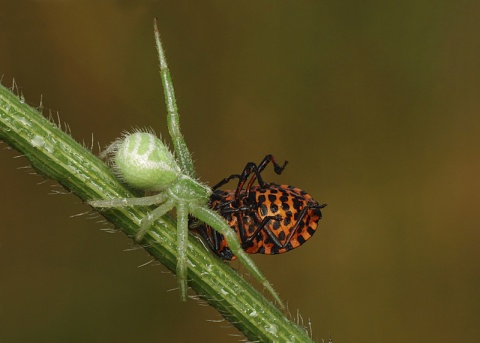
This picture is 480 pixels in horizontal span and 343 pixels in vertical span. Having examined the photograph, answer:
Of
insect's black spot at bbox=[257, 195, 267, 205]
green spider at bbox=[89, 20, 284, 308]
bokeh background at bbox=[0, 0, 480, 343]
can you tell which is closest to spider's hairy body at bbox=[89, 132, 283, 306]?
green spider at bbox=[89, 20, 284, 308]

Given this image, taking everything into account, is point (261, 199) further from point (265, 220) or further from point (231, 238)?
point (231, 238)

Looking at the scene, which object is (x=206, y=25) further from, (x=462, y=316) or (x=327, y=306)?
(x=462, y=316)

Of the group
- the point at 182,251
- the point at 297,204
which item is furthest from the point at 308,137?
the point at 182,251

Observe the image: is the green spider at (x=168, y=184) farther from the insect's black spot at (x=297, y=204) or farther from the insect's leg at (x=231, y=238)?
the insect's black spot at (x=297, y=204)

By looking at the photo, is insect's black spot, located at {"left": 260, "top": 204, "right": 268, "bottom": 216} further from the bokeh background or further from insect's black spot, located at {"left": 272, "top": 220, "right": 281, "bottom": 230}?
the bokeh background

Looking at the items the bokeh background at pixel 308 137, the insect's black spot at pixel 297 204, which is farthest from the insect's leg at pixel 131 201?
the bokeh background at pixel 308 137

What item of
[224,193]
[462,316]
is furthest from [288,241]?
[462,316]
